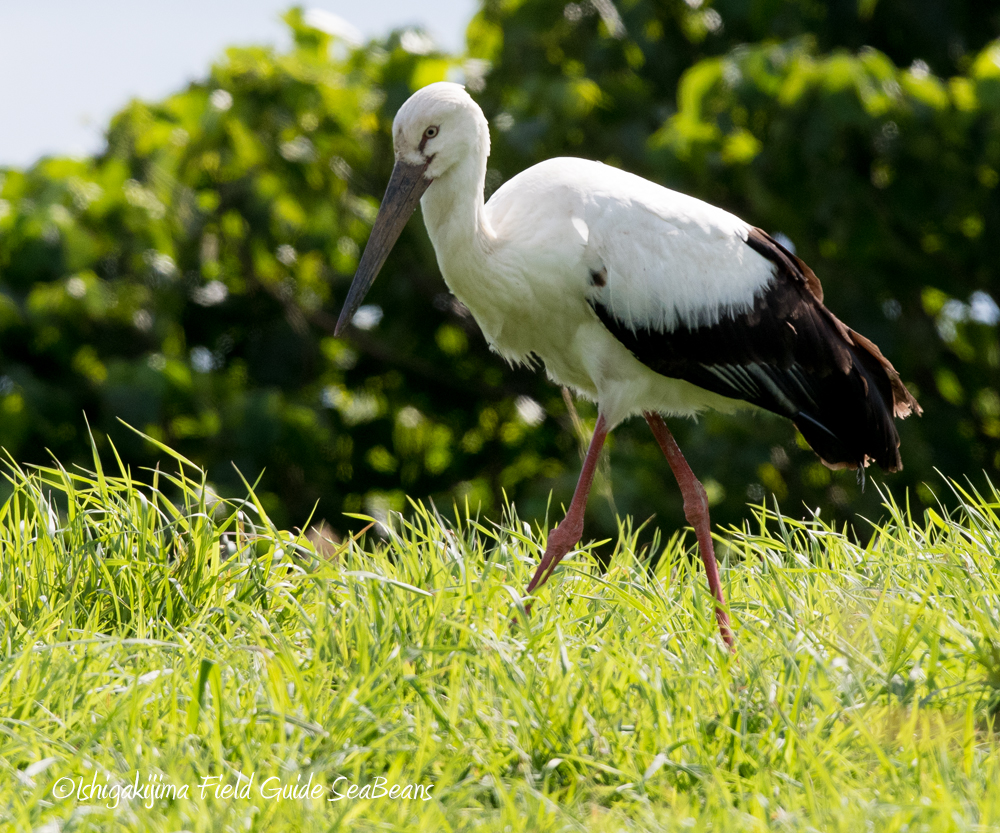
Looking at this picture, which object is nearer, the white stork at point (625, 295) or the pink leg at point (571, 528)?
the pink leg at point (571, 528)

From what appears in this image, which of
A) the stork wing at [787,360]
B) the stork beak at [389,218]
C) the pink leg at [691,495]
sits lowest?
the pink leg at [691,495]

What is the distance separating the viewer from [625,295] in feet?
12.6

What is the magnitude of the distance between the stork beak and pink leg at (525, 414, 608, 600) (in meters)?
0.93

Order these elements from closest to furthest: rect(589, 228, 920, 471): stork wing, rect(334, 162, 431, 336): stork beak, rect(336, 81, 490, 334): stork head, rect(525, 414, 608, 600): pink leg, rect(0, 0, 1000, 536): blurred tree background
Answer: rect(525, 414, 608, 600): pink leg < rect(336, 81, 490, 334): stork head < rect(334, 162, 431, 336): stork beak < rect(589, 228, 920, 471): stork wing < rect(0, 0, 1000, 536): blurred tree background

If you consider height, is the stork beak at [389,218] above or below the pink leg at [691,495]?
above

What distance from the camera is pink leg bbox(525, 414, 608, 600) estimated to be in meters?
3.49

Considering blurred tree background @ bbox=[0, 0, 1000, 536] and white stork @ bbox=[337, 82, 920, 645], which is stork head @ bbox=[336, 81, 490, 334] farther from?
blurred tree background @ bbox=[0, 0, 1000, 536]

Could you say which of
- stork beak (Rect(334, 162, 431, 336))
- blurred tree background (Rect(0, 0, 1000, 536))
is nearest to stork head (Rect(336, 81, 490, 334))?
stork beak (Rect(334, 162, 431, 336))

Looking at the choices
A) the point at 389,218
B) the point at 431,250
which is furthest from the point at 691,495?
the point at 431,250

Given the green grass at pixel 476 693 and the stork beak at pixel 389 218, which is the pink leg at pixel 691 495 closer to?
the green grass at pixel 476 693

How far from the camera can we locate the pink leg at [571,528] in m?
3.49

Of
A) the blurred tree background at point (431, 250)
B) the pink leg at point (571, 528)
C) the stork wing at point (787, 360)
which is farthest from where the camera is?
the blurred tree background at point (431, 250)

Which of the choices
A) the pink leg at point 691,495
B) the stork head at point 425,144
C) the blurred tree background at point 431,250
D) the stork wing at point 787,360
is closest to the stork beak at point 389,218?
the stork head at point 425,144

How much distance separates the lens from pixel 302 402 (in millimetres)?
8789
